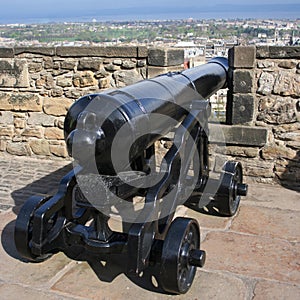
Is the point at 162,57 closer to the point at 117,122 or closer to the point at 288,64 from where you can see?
the point at 288,64

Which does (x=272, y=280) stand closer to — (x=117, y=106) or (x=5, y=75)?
(x=117, y=106)

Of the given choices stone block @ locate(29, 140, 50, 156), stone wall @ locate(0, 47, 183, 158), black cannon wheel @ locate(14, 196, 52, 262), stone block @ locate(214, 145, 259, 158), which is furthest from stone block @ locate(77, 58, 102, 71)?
Result: black cannon wheel @ locate(14, 196, 52, 262)

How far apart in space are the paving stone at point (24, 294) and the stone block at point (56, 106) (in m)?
3.62

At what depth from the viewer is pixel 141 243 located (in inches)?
113

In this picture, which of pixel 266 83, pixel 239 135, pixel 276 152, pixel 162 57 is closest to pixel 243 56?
pixel 266 83

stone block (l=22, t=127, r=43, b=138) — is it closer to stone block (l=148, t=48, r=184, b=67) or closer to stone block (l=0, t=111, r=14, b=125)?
stone block (l=0, t=111, r=14, b=125)

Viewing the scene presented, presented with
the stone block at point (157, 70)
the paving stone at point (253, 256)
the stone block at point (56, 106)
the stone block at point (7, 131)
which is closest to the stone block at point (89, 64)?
the stone block at point (56, 106)

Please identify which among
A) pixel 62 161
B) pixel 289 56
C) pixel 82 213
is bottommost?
pixel 62 161

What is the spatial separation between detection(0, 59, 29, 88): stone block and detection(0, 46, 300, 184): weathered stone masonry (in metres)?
0.01

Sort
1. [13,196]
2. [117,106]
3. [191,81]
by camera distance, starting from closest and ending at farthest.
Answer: [117,106]
[191,81]
[13,196]

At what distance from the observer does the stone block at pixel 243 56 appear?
5219mm

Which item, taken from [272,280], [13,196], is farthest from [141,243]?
[13,196]

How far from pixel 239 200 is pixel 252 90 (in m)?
1.38

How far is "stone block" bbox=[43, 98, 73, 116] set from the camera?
647 cm
